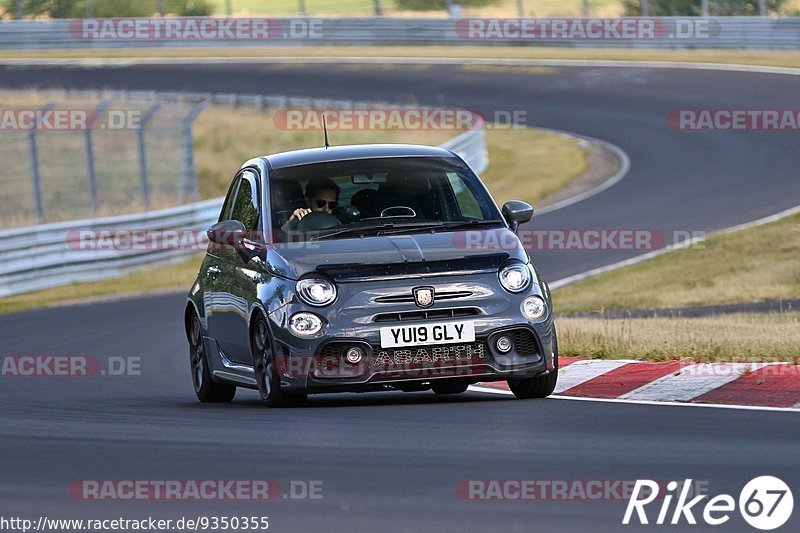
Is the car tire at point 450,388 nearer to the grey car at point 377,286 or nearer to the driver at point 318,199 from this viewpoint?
the grey car at point 377,286

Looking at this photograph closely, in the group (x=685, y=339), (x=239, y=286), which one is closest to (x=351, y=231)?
(x=239, y=286)

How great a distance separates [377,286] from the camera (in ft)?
31.3

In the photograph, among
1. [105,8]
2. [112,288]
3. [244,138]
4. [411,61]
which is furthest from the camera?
[105,8]

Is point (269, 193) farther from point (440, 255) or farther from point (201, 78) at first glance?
point (201, 78)

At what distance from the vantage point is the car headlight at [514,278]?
972 centimetres

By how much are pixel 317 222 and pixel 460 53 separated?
39.7 m

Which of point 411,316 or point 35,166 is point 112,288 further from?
point 411,316

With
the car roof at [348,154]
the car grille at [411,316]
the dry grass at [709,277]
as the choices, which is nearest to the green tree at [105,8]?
the dry grass at [709,277]

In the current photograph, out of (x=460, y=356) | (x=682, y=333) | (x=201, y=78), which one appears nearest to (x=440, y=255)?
(x=460, y=356)

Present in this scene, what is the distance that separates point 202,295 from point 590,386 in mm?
2885

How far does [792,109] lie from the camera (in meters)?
35.0

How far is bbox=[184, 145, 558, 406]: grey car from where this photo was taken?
31.2 feet

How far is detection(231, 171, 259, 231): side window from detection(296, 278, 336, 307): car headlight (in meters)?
1.23

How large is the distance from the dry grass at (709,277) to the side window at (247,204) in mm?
7597
